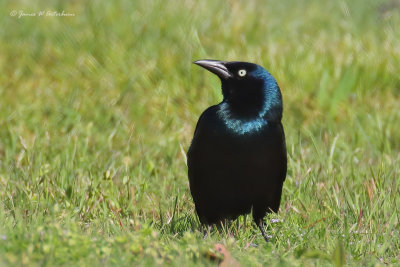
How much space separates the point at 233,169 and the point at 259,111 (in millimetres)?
355

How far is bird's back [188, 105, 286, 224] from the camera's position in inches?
150

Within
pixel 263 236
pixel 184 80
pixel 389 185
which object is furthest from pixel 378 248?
pixel 184 80

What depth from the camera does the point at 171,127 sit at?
5586 mm

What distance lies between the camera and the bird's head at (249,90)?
3.99 m

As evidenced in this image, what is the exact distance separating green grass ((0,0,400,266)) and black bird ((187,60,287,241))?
14 centimetres

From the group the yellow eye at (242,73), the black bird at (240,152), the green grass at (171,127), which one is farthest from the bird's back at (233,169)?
the yellow eye at (242,73)

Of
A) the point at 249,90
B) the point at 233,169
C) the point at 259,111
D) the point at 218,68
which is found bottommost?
the point at 233,169

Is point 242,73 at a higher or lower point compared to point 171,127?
higher

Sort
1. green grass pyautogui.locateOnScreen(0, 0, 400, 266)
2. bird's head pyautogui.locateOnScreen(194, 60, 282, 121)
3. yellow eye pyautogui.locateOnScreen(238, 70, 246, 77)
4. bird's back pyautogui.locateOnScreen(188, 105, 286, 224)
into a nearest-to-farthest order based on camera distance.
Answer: green grass pyautogui.locateOnScreen(0, 0, 400, 266)
bird's back pyautogui.locateOnScreen(188, 105, 286, 224)
bird's head pyautogui.locateOnScreen(194, 60, 282, 121)
yellow eye pyautogui.locateOnScreen(238, 70, 246, 77)

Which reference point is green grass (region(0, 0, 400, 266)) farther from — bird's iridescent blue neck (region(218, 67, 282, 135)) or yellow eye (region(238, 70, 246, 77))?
yellow eye (region(238, 70, 246, 77))

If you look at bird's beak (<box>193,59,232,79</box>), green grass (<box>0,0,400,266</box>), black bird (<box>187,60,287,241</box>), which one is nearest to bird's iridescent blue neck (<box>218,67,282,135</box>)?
black bird (<box>187,60,287,241</box>)

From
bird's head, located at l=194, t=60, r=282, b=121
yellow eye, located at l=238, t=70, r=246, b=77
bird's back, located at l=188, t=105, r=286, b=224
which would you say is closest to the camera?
bird's back, located at l=188, t=105, r=286, b=224

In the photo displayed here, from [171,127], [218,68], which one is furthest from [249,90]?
[171,127]

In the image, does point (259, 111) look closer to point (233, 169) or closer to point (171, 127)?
point (233, 169)
